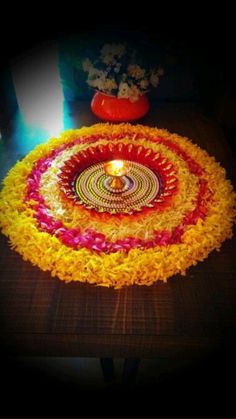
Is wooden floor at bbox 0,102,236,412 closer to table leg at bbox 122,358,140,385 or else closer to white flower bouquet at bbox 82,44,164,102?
table leg at bbox 122,358,140,385

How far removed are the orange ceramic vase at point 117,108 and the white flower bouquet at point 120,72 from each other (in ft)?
0.17

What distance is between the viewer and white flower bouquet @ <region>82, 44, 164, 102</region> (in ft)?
5.33

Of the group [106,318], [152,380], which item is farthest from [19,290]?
[152,380]

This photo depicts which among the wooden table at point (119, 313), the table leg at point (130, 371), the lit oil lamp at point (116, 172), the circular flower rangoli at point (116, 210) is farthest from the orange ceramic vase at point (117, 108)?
the table leg at point (130, 371)

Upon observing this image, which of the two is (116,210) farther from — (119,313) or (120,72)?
(120,72)

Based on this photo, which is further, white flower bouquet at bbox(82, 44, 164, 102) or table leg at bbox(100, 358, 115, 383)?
white flower bouquet at bbox(82, 44, 164, 102)

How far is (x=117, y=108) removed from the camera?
5.71 ft

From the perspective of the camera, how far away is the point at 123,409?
1.26 metres

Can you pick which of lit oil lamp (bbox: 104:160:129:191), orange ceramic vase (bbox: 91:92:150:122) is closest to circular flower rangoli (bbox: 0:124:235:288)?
lit oil lamp (bbox: 104:160:129:191)

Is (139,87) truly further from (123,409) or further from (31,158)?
(123,409)

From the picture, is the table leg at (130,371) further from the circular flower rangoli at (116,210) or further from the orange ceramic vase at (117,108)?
the orange ceramic vase at (117,108)

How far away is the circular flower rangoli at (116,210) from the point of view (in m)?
1.01

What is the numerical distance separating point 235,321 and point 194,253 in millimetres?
246

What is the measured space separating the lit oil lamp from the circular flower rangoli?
20 millimetres
